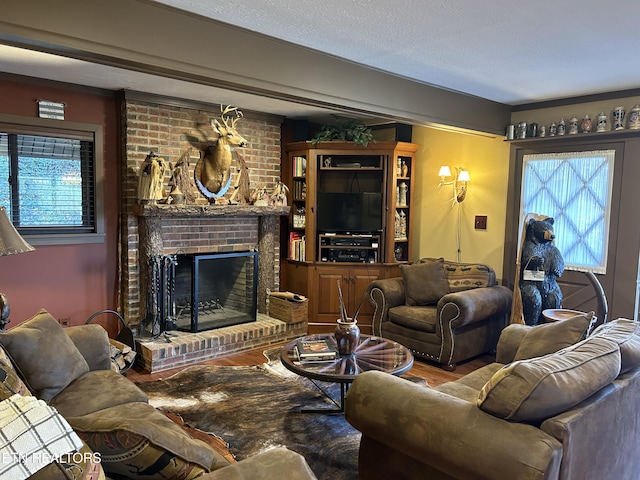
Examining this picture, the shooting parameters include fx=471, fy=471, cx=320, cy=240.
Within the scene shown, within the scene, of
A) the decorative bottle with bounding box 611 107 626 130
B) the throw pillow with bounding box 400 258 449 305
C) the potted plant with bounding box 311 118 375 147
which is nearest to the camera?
the decorative bottle with bounding box 611 107 626 130

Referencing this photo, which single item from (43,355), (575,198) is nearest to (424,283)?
(575,198)

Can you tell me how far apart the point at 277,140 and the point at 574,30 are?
3360mm

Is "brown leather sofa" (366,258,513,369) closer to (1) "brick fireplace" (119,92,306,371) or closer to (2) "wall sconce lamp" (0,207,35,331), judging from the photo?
(1) "brick fireplace" (119,92,306,371)

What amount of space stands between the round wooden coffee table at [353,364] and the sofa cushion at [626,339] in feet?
3.64

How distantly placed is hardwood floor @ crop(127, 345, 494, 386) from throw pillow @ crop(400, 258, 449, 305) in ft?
1.92

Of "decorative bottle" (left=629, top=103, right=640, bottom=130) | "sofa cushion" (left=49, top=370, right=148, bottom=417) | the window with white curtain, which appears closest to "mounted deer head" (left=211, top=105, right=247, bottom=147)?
"sofa cushion" (left=49, top=370, right=148, bottom=417)

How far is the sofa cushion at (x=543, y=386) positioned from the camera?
67.1 inches

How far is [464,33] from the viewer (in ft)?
8.68

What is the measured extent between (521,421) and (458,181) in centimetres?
366

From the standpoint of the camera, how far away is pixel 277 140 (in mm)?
5367

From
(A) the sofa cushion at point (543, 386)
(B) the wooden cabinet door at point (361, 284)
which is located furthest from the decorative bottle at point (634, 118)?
(A) the sofa cushion at point (543, 386)

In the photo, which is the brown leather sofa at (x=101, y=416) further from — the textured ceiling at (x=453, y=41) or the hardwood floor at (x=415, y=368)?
the textured ceiling at (x=453, y=41)

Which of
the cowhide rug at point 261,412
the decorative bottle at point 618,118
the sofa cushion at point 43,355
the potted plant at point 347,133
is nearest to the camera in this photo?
the sofa cushion at point 43,355

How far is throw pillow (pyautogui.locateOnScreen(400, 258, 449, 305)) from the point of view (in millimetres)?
4500
